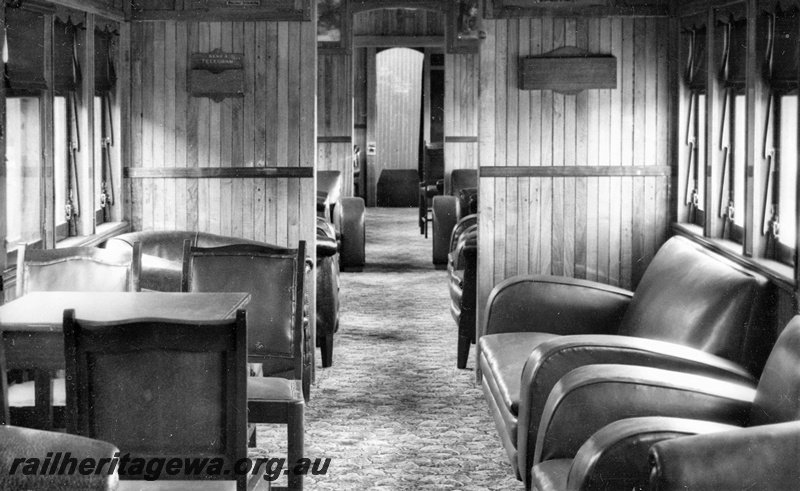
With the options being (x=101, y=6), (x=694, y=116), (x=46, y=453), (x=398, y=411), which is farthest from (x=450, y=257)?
(x=46, y=453)

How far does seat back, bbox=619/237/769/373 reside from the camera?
4160 millimetres

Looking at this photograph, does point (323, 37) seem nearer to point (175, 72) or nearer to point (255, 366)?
point (175, 72)

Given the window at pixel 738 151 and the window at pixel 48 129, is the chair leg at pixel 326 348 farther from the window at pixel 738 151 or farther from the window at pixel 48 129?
the window at pixel 738 151

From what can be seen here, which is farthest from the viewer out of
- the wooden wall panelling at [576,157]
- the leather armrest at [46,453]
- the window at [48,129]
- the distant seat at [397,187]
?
the distant seat at [397,187]

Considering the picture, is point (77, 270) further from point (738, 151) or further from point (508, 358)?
point (738, 151)

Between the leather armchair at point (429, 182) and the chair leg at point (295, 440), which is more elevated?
the leather armchair at point (429, 182)

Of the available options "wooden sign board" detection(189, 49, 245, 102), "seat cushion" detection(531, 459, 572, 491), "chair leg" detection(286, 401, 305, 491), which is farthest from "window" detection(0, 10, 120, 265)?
"seat cushion" detection(531, 459, 572, 491)

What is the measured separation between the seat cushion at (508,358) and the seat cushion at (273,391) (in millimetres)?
881

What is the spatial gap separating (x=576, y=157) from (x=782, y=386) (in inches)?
131

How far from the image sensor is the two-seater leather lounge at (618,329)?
401cm

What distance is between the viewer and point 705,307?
4320 mm

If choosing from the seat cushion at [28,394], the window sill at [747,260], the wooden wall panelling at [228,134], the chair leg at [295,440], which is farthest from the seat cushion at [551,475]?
the wooden wall panelling at [228,134]

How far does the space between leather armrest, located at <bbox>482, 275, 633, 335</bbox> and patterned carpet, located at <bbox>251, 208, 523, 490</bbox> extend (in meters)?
0.61

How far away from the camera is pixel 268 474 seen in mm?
3455
